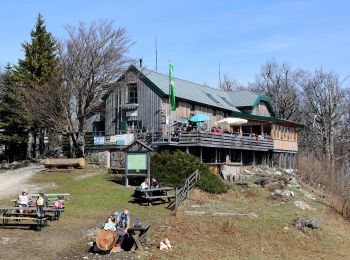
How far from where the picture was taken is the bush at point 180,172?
29.0 m

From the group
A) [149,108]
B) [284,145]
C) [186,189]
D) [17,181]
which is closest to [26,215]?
[186,189]

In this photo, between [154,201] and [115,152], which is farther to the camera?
[115,152]

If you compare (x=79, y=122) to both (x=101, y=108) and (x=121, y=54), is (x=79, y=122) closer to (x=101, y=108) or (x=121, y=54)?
(x=101, y=108)

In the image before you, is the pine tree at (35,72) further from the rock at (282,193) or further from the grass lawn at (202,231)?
the rock at (282,193)

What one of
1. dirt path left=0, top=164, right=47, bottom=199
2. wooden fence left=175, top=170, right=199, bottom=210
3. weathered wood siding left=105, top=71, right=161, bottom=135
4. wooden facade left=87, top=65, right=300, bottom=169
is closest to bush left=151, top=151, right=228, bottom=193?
wooden fence left=175, top=170, right=199, bottom=210

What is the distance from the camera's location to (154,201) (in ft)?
86.5

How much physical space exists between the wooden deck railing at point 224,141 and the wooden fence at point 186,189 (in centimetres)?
754

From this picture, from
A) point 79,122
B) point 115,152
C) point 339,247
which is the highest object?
point 79,122

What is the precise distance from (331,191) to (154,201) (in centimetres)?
2034

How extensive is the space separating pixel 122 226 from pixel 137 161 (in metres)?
13.1

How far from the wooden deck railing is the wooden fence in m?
7.54

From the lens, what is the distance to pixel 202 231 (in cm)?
1955

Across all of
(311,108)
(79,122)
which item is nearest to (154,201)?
(79,122)

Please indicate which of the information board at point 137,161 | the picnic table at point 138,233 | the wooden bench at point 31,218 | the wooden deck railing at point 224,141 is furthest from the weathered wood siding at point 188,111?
the picnic table at point 138,233
